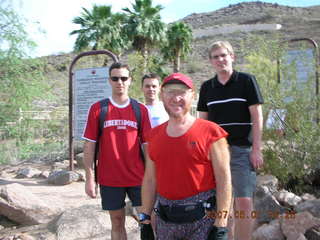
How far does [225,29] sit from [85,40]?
48.3m

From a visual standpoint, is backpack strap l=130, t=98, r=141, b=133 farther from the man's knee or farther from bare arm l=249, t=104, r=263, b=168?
bare arm l=249, t=104, r=263, b=168

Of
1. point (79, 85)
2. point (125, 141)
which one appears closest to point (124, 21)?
point (79, 85)

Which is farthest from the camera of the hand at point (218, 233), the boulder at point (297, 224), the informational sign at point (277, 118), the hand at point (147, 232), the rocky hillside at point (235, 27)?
the rocky hillside at point (235, 27)

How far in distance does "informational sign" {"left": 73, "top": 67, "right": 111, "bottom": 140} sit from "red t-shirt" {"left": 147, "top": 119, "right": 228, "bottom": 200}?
5154mm

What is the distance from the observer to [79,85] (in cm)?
762

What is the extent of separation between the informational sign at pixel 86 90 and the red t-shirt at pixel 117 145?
408 cm

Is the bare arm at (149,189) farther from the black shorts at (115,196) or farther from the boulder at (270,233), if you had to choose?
the boulder at (270,233)

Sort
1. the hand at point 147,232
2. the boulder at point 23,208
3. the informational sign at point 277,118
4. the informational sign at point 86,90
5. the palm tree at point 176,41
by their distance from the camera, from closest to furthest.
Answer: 1. the hand at point 147,232
2. the boulder at point 23,208
3. the informational sign at point 277,118
4. the informational sign at point 86,90
5. the palm tree at point 176,41

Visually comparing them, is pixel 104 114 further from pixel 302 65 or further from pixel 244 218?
pixel 302 65

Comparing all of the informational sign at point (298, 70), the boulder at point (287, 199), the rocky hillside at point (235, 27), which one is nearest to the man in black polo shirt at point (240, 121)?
the boulder at point (287, 199)

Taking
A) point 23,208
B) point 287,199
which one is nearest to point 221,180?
point 287,199

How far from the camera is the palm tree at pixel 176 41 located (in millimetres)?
27688

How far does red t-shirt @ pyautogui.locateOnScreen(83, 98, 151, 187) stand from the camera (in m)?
3.21

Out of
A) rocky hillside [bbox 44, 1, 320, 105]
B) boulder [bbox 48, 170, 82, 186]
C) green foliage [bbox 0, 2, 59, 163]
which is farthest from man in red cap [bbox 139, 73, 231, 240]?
rocky hillside [bbox 44, 1, 320, 105]
